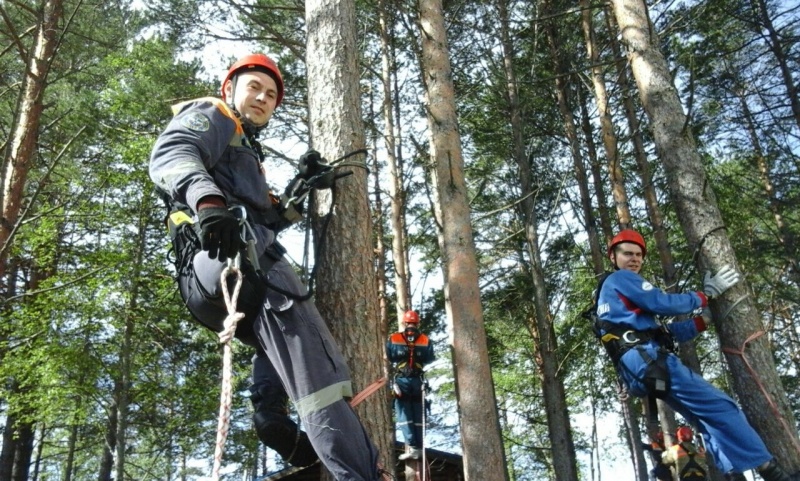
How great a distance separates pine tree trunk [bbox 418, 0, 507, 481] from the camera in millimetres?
6527

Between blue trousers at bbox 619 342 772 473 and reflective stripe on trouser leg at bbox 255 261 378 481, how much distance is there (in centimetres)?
263

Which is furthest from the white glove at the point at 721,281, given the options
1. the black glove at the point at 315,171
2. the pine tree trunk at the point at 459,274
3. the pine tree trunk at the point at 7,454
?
the pine tree trunk at the point at 7,454

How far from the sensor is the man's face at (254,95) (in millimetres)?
3406

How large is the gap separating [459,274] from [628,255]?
2157mm

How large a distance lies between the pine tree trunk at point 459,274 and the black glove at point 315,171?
3657 millimetres

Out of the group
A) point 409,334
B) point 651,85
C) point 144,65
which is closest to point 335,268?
point 651,85

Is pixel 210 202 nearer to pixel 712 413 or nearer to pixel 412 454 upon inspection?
pixel 712 413

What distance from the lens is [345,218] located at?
3.62 meters

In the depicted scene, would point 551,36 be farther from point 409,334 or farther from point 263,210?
point 263,210

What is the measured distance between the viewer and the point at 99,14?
624 inches

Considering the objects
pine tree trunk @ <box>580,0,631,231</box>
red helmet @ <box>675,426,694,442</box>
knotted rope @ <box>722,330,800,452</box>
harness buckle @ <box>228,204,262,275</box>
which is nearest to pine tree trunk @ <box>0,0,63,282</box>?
harness buckle @ <box>228,204,262,275</box>

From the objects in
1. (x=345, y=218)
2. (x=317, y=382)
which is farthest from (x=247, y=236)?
(x=345, y=218)

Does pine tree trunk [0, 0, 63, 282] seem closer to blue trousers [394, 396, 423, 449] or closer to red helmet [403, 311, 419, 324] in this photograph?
red helmet [403, 311, 419, 324]

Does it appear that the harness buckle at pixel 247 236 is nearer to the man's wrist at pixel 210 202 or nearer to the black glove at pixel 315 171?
the man's wrist at pixel 210 202
